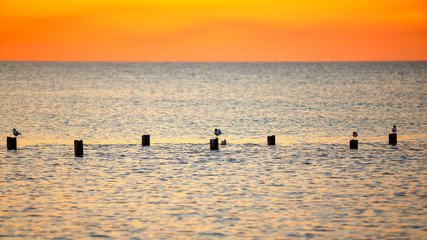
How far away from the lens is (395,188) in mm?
24000

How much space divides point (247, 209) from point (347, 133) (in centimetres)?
2516

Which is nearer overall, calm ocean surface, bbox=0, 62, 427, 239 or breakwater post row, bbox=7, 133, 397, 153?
calm ocean surface, bbox=0, 62, 427, 239

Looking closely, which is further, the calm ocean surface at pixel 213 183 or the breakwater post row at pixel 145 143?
the breakwater post row at pixel 145 143

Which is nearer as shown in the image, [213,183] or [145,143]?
[213,183]

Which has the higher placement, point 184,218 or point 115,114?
point 115,114

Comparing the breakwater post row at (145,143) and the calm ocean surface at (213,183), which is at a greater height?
the breakwater post row at (145,143)

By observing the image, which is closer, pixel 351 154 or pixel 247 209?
pixel 247 209

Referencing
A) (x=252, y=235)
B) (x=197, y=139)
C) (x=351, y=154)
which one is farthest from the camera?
(x=197, y=139)

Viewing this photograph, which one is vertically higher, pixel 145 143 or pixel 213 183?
pixel 145 143

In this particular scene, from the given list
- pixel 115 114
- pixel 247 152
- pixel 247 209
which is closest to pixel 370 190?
pixel 247 209

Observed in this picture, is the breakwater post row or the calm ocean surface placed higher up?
the breakwater post row

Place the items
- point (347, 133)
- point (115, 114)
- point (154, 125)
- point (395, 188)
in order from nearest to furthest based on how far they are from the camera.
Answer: point (395, 188)
point (347, 133)
point (154, 125)
point (115, 114)

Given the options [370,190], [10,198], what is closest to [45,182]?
[10,198]

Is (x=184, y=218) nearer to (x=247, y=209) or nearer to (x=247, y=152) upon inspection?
(x=247, y=209)
